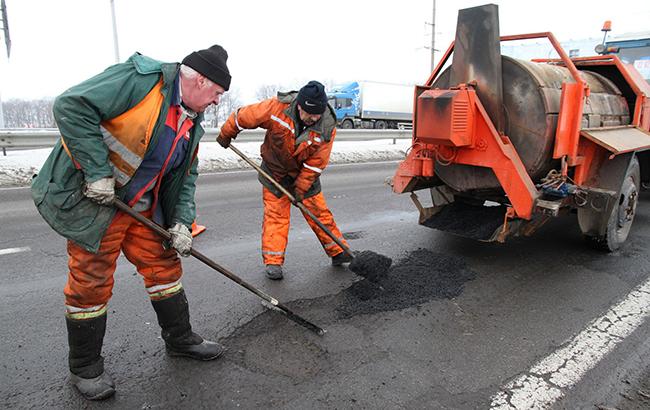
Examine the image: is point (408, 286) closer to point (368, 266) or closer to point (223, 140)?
A: point (368, 266)

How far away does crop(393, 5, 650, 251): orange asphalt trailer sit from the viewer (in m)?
3.58

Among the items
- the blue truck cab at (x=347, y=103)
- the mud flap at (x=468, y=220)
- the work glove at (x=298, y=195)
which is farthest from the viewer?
the blue truck cab at (x=347, y=103)

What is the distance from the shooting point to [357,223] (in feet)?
18.1

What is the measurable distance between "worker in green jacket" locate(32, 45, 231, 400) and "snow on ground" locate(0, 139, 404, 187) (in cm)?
658

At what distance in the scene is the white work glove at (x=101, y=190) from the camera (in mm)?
1987


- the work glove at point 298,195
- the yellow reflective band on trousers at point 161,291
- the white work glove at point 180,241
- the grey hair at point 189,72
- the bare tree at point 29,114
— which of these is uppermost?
the grey hair at point 189,72

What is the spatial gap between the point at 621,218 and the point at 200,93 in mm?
4212

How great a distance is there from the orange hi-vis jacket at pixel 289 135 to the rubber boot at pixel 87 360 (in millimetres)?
1894

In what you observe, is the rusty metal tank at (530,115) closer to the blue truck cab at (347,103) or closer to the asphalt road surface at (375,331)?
the asphalt road surface at (375,331)

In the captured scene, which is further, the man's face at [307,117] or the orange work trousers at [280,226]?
the orange work trousers at [280,226]

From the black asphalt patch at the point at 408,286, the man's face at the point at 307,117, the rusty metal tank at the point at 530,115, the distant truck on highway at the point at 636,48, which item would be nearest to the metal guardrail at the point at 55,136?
the man's face at the point at 307,117

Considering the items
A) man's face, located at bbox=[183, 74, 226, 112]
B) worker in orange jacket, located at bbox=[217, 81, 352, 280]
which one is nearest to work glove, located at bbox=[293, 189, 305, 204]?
worker in orange jacket, located at bbox=[217, 81, 352, 280]

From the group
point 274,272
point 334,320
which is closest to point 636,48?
point 274,272

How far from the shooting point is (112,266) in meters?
2.24
